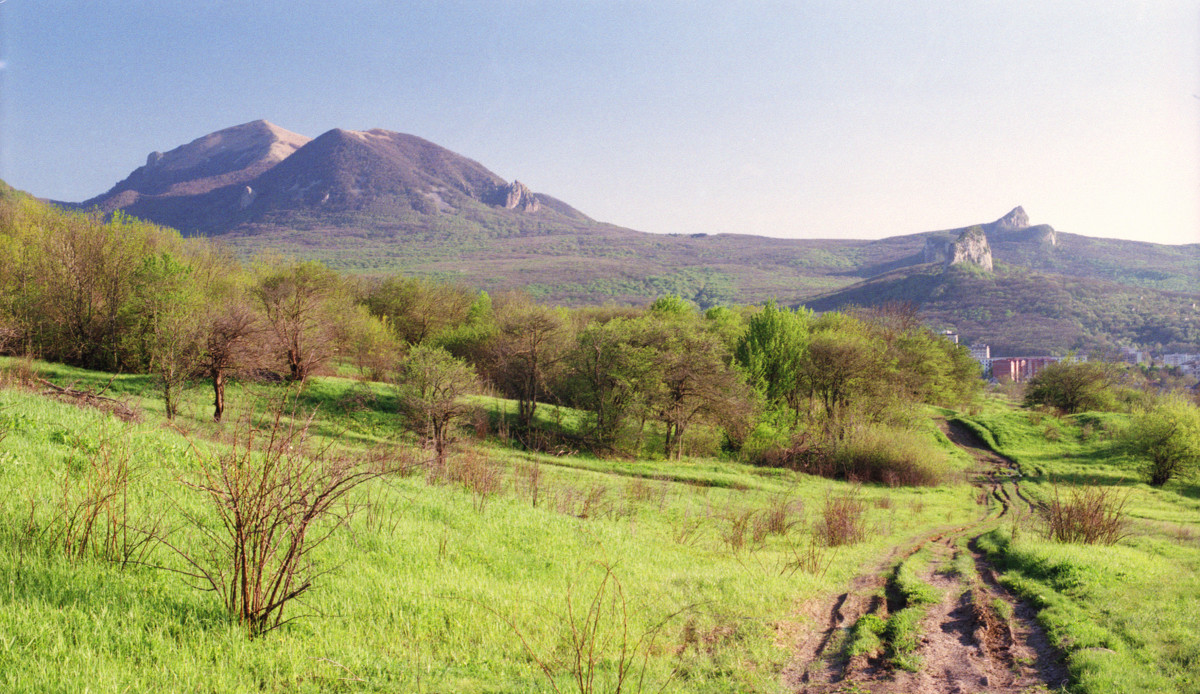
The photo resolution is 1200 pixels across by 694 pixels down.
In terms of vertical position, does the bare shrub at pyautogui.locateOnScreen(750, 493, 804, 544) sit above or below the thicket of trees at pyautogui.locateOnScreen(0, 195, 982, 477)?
below

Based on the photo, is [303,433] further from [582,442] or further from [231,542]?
[582,442]

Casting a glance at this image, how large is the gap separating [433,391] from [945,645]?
21.5 metres

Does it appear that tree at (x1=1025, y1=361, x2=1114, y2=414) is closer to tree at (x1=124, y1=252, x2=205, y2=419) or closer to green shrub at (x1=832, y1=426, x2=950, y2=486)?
green shrub at (x1=832, y1=426, x2=950, y2=486)

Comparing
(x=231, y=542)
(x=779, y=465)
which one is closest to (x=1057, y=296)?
(x=779, y=465)

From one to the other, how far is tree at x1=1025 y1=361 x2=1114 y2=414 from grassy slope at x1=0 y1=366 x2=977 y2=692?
193 feet

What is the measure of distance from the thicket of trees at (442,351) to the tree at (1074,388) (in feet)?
61.8

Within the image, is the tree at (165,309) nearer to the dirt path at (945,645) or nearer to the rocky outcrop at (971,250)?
the dirt path at (945,645)

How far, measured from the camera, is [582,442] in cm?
3406

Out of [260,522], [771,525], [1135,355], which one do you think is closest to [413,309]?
[771,525]

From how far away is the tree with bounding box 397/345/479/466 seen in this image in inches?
950

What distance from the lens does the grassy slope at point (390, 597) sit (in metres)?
4.18

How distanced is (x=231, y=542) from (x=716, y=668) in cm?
513

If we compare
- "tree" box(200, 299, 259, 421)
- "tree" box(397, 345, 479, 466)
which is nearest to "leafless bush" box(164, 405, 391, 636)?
"tree" box(397, 345, 479, 466)

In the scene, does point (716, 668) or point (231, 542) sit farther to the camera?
point (231, 542)
